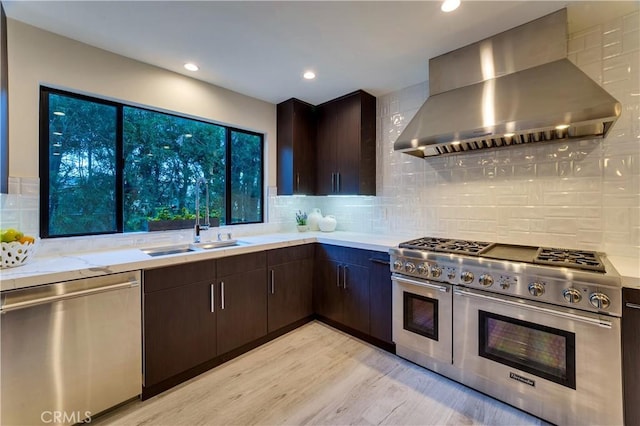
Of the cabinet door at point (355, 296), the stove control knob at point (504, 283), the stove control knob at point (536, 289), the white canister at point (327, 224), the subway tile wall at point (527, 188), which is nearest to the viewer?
the stove control knob at point (536, 289)

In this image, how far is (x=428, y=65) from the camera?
247 centimetres

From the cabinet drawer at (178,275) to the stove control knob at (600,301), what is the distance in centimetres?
245

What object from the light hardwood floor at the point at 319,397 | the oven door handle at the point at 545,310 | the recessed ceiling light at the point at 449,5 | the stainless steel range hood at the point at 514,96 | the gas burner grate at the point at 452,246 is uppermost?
the recessed ceiling light at the point at 449,5

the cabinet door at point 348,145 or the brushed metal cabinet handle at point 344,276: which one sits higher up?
the cabinet door at point 348,145

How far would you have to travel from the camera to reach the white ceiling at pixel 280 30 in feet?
5.75

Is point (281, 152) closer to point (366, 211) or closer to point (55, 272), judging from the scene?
point (366, 211)

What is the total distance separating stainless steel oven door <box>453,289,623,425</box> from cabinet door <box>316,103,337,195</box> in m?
1.93

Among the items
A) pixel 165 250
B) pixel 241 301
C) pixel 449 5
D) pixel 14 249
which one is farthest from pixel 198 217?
pixel 449 5

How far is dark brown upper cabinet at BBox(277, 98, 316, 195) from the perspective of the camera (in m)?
3.38

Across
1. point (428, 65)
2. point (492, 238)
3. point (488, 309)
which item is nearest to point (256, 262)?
point (488, 309)

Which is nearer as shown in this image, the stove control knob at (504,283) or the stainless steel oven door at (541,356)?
the stainless steel oven door at (541,356)

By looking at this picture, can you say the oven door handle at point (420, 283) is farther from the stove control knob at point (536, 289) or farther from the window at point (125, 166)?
the window at point (125, 166)

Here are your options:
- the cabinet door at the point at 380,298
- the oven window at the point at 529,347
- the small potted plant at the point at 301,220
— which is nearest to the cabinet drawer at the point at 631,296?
the oven window at the point at 529,347

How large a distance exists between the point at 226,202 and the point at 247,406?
2031 mm
